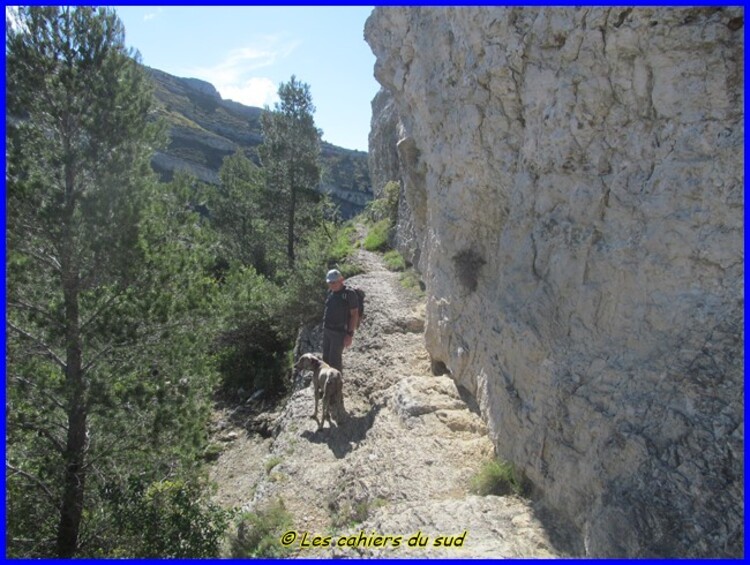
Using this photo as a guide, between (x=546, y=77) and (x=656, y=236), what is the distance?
2293mm

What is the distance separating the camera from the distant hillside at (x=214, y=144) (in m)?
77.0

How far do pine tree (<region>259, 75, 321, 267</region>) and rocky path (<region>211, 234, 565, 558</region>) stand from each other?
13525mm

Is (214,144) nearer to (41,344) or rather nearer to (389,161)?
(389,161)

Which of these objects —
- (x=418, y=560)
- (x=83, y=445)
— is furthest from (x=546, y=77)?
(x=83, y=445)

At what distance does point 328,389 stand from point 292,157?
17.6 metres

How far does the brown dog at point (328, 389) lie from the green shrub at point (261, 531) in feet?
6.42


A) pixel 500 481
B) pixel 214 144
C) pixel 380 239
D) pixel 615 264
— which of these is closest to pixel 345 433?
pixel 500 481

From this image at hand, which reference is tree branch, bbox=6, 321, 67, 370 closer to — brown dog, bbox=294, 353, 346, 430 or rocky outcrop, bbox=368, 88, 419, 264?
brown dog, bbox=294, 353, 346, 430

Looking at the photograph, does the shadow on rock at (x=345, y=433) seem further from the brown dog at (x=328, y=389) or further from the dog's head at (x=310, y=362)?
the dog's head at (x=310, y=362)

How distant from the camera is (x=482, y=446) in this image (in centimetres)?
695

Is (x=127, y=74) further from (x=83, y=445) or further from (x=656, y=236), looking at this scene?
(x=656, y=236)

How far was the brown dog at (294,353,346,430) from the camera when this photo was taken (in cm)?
880

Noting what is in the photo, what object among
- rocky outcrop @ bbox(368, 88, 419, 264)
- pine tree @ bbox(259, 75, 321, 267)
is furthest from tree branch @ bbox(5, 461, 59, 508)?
pine tree @ bbox(259, 75, 321, 267)

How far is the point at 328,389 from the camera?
8852 mm
